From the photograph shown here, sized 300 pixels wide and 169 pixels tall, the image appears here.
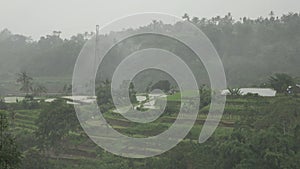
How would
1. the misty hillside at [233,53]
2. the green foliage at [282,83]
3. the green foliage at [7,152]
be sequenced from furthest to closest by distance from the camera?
the misty hillside at [233,53]
the green foliage at [282,83]
the green foliage at [7,152]

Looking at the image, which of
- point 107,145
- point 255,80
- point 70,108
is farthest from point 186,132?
point 255,80

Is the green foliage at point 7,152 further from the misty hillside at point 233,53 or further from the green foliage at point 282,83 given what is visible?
the misty hillside at point 233,53

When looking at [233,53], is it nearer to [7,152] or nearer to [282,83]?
[282,83]

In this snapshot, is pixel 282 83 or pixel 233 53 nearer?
pixel 282 83

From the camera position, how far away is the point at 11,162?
5.04 metres

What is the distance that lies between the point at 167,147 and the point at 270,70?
21.1m

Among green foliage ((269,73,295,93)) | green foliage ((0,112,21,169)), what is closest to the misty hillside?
green foliage ((269,73,295,93))

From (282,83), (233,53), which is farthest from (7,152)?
(233,53)

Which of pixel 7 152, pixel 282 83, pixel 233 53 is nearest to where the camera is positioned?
pixel 7 152

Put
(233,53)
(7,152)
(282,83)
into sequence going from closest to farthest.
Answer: (7,152) → (282,83) → (233,53)

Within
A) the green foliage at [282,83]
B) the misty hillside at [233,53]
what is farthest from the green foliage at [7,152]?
the misty hillside at [233,53]

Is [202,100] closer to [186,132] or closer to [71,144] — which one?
[186,132]

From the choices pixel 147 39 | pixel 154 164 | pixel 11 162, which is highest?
pixel 147 39

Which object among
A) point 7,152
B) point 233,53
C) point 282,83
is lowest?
point 7,152
